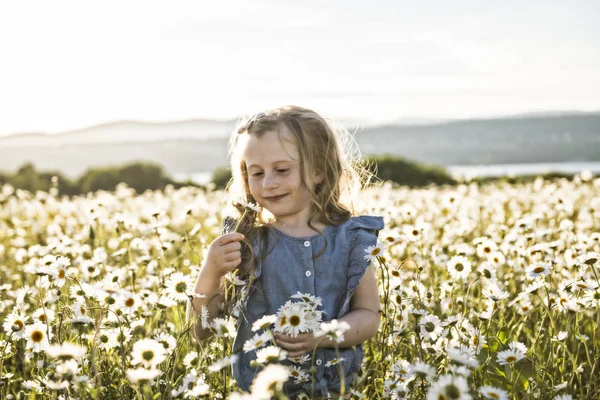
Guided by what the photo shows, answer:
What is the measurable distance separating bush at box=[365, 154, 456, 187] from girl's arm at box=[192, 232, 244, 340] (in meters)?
14.5

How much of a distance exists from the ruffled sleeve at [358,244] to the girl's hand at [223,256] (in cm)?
49

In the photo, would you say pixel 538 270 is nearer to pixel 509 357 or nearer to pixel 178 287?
→ pixel 509 357

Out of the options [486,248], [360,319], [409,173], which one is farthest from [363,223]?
[409,173]

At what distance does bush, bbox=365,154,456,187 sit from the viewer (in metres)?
17.1

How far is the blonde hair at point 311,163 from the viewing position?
2689 millimetres

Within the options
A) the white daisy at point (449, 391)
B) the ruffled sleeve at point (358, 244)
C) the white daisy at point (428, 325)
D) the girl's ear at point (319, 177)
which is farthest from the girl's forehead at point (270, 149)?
the white daisy at point (449, 391)

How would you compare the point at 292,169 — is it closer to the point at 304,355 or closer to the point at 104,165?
the point at 304,355

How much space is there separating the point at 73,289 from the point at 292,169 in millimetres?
1096

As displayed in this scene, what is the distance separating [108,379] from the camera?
2.46m

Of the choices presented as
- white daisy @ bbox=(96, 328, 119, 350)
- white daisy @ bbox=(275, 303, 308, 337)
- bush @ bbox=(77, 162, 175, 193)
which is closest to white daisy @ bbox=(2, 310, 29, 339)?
white daisy @ bbox=(96, 328, 119, 350)

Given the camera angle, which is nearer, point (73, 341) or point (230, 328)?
point (230, 328)

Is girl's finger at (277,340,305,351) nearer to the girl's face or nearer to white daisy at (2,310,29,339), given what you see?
the girl's face

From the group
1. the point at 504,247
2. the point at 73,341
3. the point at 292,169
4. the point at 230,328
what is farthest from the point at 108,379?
the point at 504,247

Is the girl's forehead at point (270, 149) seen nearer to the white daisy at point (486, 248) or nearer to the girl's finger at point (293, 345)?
the girl's finger at point (293, 345)
